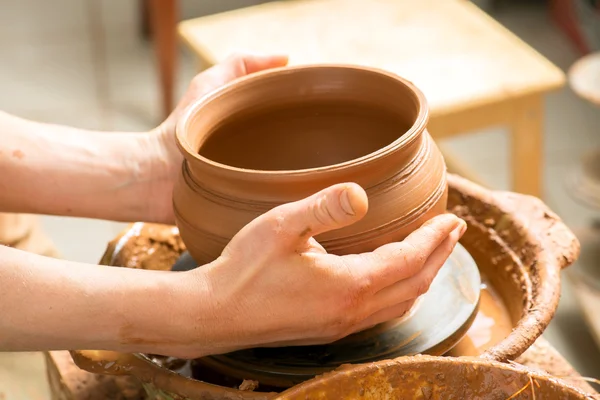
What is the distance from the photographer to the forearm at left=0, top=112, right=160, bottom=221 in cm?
114

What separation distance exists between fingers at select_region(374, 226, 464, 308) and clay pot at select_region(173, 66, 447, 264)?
0.13ft

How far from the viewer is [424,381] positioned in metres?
0.82

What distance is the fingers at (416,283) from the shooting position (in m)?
0.92

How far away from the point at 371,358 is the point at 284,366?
10 centimetres

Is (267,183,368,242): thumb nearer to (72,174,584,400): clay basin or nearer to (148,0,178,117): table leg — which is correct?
(72,174,584,400): clay basin

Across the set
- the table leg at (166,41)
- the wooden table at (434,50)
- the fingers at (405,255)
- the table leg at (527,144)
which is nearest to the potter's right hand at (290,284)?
the fingers at (405,255)

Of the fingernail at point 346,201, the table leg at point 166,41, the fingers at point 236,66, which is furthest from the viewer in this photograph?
the table leg at point 166,41

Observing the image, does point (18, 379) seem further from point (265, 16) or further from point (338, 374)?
point (265, 16)

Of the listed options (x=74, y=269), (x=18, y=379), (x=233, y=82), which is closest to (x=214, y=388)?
(x=74, y=269)

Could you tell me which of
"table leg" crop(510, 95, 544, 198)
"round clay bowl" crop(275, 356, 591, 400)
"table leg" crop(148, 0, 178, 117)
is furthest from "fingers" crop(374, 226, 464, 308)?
"table leg" crop(148, 0, 178, 117)

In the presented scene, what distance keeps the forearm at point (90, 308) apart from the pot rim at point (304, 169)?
0.43ft

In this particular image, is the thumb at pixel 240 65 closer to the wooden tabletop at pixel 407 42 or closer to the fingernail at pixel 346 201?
the fingernail at pixel 346 201

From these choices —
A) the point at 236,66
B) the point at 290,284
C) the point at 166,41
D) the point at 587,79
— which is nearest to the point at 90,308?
the point at 290,284

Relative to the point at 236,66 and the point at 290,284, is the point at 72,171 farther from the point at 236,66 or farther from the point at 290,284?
the point at 290,284
